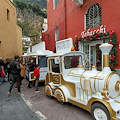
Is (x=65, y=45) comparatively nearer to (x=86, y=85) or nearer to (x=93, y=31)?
(x=86, y=85)

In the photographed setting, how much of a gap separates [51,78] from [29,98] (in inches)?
52.0

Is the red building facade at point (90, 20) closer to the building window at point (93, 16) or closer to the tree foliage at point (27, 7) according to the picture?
the building window at point (93, 16)

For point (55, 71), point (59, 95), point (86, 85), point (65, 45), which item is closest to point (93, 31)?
point (65, 45)

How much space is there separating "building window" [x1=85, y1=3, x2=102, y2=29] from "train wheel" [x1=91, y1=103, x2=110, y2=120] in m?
5.30

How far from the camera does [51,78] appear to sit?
4.95 meters

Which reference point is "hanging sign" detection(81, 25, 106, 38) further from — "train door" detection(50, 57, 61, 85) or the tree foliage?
the tree foliage

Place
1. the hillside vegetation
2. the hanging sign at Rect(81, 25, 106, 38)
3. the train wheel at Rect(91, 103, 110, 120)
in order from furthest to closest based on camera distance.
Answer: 1. the hillside vegetation
2. the hanging sign at Rect(81, 25, 106, 38)
3. the train wheel at Rect(91, 103, 110, 120)

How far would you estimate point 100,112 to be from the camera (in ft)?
9.55

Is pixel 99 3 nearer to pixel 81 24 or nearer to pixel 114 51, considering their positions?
pixel 81 24

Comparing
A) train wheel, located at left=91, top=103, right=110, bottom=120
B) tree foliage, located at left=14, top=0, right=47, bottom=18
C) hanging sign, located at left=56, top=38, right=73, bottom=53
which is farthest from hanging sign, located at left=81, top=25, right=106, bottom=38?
tree foliage, located at left=14, top=0, right=47, bottom=18

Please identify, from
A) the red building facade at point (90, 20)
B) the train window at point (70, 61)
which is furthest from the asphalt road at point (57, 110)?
the red building facade at point (90, 20)

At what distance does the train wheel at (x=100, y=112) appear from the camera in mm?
2753

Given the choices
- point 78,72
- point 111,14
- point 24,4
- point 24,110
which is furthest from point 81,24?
point 24,4

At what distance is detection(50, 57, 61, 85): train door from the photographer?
14.7 feet
